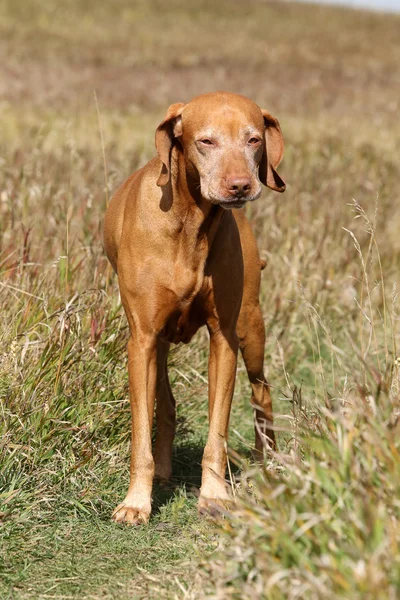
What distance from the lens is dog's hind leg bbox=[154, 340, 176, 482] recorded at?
15.3 ft

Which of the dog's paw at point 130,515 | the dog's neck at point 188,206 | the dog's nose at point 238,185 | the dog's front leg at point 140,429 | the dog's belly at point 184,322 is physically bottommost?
the dog's paw at point 130,515

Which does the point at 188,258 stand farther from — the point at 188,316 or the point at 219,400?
the point at 219,400

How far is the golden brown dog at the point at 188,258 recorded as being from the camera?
3818 millimetres

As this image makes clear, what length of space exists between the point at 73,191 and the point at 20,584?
4.68 m

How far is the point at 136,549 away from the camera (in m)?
3.66

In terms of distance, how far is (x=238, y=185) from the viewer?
353cm

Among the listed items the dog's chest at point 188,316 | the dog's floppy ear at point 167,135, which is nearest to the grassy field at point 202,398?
the dog's chest at point 188,316

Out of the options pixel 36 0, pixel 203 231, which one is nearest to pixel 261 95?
pixel 203 231

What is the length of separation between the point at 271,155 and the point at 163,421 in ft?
4.86

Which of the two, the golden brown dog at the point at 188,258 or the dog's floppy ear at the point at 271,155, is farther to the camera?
the dog's floppy ear at the point at 271,155

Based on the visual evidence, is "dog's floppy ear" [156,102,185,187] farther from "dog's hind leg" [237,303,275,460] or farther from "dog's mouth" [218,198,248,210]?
"dog's hind leg" [237,303,275,460]

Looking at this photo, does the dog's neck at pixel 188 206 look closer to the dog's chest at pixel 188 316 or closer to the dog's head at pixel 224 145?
the dog's head at pixel 224 145

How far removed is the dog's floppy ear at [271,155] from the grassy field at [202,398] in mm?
452

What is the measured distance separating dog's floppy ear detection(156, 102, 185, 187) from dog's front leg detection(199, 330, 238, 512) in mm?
771
